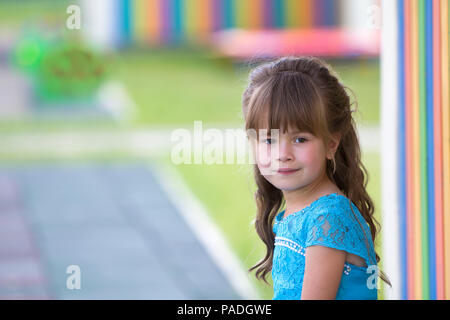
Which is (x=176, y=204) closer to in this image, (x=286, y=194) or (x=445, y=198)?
(x=445, y=198)

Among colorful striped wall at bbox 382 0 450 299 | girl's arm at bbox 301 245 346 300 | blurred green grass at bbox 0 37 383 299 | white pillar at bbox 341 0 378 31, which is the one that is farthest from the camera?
white pillar at bbox 341 0 378 31

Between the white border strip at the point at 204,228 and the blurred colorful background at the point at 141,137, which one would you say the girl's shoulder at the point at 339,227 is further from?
the white border strip at the point at 204,228

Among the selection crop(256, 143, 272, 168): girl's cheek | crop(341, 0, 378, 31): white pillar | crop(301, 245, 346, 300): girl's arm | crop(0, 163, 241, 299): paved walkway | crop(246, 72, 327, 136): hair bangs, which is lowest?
crop(0, 163, 241, 299): paved walkway

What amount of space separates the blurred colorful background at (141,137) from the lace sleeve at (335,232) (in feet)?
1.32

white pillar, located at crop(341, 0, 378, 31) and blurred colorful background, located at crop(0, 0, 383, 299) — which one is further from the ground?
white pillar, located at crop(341, 0, 378, 31)

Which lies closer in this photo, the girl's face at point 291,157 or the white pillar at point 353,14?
the girl's face at point 291,157

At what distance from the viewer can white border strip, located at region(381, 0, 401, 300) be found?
2891 millimetres

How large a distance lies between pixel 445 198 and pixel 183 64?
1246cm

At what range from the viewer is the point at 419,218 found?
9.11 feet

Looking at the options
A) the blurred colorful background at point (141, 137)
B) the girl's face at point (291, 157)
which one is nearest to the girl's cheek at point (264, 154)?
the girl's face at point (291, 157)

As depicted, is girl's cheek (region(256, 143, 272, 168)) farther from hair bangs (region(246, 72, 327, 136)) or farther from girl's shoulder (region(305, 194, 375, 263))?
girl's shoulder (region(305, 194, 375, 263))

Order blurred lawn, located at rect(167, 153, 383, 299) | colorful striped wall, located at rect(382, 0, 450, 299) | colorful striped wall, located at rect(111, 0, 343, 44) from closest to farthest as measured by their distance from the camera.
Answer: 1. colorful striped wall, located at rect(382, 0, 450, 299)
2. blurred lawn, located at rect(167, 153, 383, 299)
3. colorful striped wall, located at rect(111, 0, 343, 44)

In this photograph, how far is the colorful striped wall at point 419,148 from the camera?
2.58 metres

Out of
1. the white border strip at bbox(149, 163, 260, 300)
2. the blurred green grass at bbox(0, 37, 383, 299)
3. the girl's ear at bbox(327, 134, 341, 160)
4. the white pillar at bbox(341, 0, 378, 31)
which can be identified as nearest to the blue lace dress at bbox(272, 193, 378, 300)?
the girl's ear at bbox(327, 134, 341, 160)
